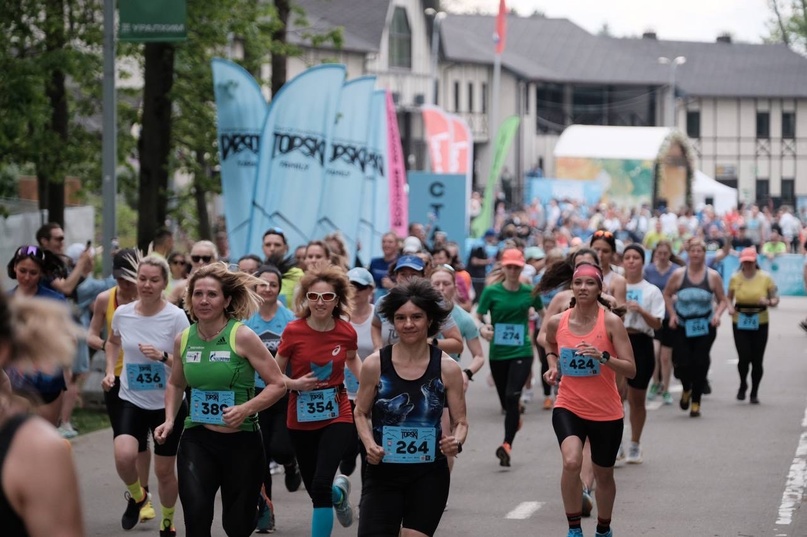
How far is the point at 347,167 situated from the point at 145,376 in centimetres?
1112

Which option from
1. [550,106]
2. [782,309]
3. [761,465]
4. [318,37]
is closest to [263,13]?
[318,37]

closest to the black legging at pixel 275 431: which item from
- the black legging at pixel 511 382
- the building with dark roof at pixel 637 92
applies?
the black legging at pixel 511 382

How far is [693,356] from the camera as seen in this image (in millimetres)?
15289

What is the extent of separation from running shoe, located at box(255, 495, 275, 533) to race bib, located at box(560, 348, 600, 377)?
203 centimetres

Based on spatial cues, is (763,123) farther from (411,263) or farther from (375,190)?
(411,263)

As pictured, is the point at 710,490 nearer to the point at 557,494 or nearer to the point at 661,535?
the point at 557,494

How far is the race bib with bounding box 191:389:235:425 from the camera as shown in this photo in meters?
7.27

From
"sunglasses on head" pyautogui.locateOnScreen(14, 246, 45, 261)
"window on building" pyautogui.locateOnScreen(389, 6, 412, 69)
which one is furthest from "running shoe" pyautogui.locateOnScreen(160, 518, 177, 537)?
"window on building" pyautogui.locateOnScreen(389, 6, 412, 69)

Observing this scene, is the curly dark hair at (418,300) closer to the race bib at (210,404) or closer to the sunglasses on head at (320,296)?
the race bib at (210,404)

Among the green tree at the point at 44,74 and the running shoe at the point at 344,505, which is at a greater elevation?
the green tree at the point at 44,74

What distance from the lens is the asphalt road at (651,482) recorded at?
9.66 meters

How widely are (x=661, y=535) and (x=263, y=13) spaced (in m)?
14.0

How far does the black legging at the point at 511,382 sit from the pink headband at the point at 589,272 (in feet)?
11.4

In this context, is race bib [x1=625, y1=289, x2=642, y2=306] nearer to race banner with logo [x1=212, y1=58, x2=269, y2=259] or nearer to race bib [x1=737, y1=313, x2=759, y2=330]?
race bib [x1=737, y1=313, x2=759, y2=330]
